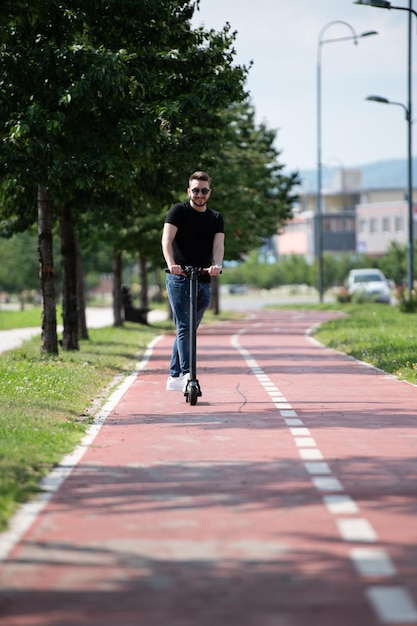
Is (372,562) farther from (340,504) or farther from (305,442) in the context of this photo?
(305,442)

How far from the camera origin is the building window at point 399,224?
145688 mm

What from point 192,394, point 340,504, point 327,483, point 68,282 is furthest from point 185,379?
point 68,282

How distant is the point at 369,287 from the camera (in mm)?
77062

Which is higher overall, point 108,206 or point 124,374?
point 108,206

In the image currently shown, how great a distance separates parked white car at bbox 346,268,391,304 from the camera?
74562 millimetres

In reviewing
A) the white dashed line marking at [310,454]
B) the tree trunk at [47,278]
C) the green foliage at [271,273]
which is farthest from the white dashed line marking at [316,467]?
the green foliage at [271,273]

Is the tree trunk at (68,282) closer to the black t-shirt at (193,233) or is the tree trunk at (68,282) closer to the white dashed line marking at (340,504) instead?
the black t-shirt at (193,233)

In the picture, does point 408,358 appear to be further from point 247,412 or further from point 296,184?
point 296,184

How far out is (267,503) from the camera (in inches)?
328

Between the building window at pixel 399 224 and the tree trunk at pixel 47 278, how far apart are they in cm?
12222

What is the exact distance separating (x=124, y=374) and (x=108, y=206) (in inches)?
226

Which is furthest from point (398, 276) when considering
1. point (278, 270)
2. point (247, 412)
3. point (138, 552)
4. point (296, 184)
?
point (138, 552)

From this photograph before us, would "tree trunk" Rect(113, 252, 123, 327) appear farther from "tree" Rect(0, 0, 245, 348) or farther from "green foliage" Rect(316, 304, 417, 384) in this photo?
"tree" Rect(0, 0, 245, 348)

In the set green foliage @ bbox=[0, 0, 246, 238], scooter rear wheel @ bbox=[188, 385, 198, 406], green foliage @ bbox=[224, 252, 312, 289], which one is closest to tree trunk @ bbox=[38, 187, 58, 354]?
green foliage @ bbox=[0, 0, 246, 238]
